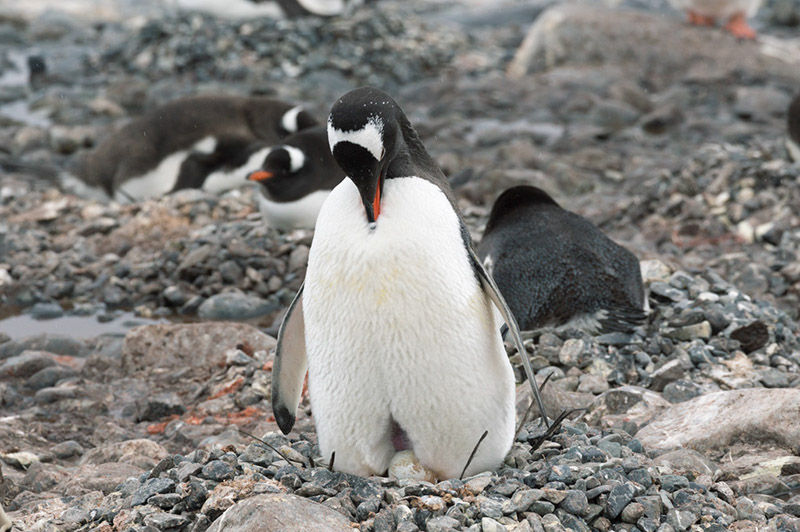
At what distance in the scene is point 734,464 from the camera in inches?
115

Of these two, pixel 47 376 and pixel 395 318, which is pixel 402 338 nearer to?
pixel 395 318

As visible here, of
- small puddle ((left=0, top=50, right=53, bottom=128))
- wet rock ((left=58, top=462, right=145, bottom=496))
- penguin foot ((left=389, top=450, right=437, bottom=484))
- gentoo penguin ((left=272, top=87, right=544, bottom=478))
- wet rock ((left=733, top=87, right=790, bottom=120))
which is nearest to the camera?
gentoo penguin ((left=272, top=87, right=544, bottom=478))

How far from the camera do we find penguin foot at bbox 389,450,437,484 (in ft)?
8.93

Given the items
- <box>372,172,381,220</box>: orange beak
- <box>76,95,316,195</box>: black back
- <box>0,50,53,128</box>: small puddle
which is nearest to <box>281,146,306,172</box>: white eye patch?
<box>76,95,316,195</box>: black back

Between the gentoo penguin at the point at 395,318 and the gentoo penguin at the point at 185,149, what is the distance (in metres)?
4.76

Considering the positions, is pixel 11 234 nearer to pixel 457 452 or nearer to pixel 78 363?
pixel 78 363

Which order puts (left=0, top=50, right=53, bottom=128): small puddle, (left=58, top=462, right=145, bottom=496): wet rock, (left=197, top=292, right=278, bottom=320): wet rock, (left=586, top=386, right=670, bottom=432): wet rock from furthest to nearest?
1. (left=0, top=50, right=53, bottom=128): small puddle
2. (left=197, top=292, right=278, bottom=320): wet rock
3. (left=586, top=386, right=670, bottom=432): wet rock
4. (left=58, top=462, right=145, bottom=496): wet rock

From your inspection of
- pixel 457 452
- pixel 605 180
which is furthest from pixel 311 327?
pixel 605 180

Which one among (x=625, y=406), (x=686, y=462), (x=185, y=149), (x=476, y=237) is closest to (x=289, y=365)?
(x=686, y=462)

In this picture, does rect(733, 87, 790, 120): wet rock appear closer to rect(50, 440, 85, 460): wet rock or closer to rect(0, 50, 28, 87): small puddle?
rect(50, 440, 85, 460): wet rock

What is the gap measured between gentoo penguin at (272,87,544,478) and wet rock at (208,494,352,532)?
356mm

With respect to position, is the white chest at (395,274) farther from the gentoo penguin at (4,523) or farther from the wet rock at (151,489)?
the gentoo penguin at (4,523)

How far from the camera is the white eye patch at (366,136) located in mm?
2438

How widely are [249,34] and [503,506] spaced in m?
9.72
